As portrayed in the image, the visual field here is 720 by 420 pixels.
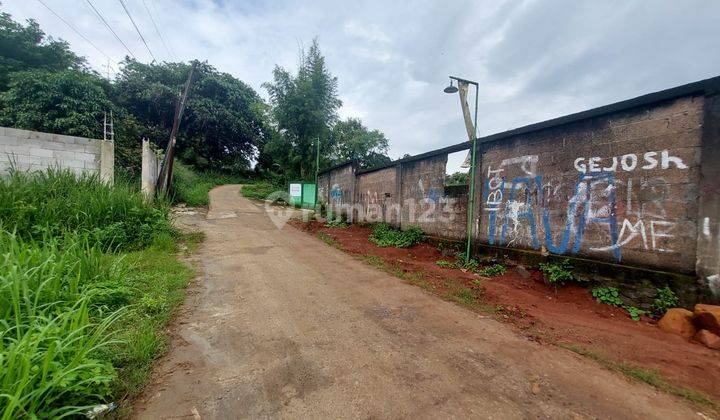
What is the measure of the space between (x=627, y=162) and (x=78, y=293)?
6357 millimetres

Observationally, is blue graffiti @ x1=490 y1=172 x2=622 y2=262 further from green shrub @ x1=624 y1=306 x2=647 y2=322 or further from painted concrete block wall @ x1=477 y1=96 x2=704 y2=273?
green shrub @ x1=624 y1=306 x2=647 y2=322

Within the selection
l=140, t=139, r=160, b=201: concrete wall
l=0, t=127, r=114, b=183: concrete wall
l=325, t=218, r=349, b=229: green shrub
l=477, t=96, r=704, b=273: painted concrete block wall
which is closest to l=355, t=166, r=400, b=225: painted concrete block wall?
l=325, t=218, r=349, b=229: green shrub

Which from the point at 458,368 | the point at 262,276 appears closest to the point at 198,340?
the point at 262,276

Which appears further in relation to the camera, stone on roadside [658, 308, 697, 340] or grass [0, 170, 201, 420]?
stone on roadside [658, 308, 697, 340]

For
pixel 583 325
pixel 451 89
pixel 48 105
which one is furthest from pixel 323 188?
pixel 48 105

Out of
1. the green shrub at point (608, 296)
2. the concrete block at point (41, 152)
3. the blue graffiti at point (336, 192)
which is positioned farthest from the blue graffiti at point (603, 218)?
the concrete block at point (41, 152)

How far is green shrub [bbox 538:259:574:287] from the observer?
405cm

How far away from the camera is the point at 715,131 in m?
3.05

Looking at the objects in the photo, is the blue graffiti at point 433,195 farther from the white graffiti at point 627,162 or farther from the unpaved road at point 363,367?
the unpaved road at point 363,367

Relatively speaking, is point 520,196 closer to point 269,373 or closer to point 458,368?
point 458,368

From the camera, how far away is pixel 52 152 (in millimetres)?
6602

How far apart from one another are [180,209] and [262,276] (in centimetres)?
880

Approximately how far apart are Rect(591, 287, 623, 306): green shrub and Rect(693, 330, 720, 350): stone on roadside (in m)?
0.81

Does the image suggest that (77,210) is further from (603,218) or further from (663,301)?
(663,301)
